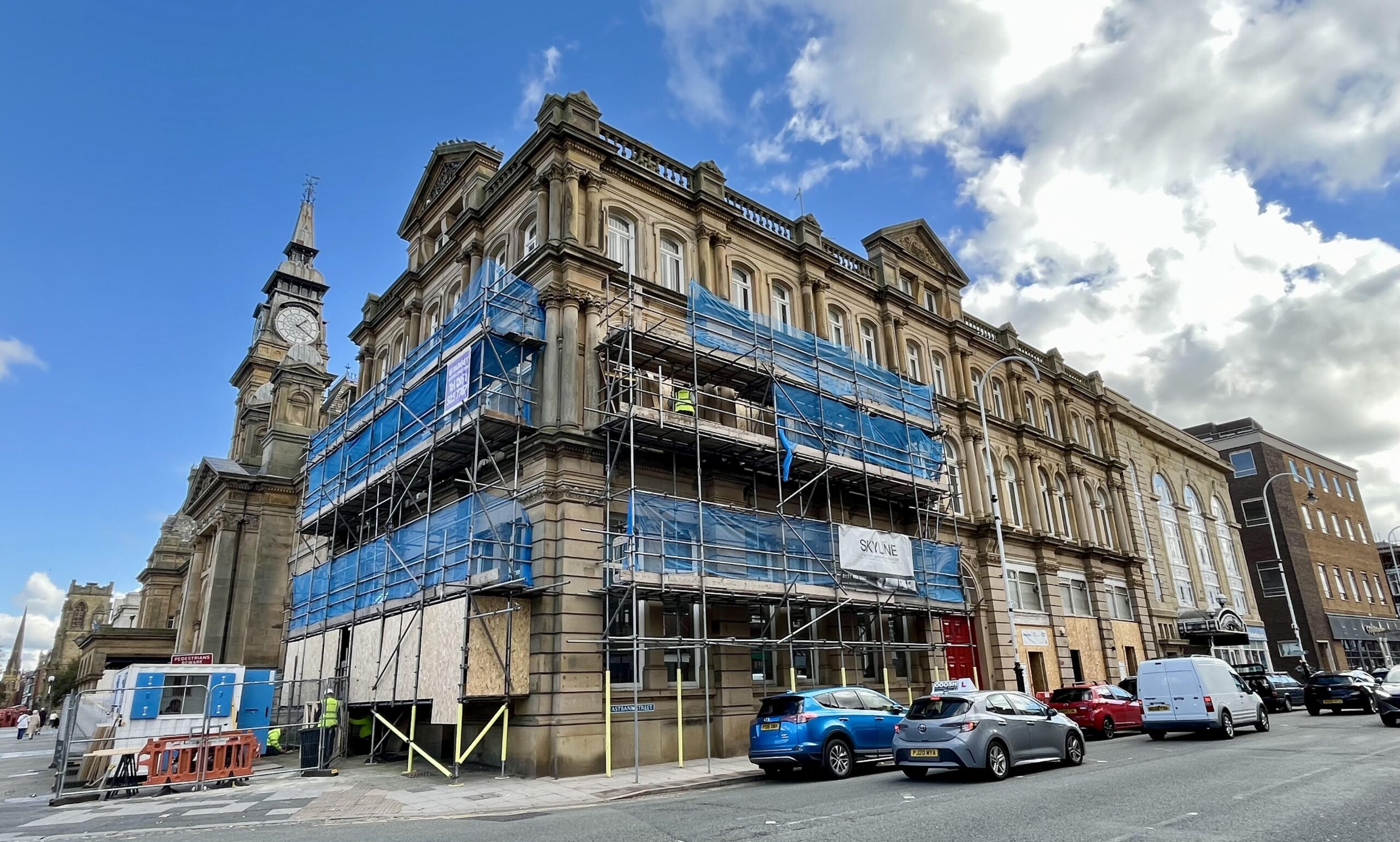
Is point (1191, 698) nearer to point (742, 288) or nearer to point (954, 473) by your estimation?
point (954, 473)

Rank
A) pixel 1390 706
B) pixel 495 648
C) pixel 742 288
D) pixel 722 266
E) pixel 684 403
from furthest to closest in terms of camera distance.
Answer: pixel 742 288 < pixel 722 266 < pixel 1390 706 < pixel 684 403 < pixel 495 648

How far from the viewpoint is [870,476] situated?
23.9 m

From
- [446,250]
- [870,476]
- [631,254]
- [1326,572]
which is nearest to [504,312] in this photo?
[631,254]

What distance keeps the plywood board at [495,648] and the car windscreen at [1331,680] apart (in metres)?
26.9

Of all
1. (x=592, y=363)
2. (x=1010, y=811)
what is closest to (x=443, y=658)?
(x=592, y=363)

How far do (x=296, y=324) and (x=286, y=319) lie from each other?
101 centimetres

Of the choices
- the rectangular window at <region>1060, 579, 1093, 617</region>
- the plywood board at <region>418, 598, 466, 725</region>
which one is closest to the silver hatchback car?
the plywood board at <region>418, 598, 466, 725</region>

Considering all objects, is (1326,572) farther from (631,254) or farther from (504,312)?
(504,312)

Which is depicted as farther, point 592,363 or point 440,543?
point 592,363

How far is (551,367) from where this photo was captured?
19625 millimetres

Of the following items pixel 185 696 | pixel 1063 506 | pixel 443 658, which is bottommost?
pixel 185 696

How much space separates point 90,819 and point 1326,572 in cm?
6976

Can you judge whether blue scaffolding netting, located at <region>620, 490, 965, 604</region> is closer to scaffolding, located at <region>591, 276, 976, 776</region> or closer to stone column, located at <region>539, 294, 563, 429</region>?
scaffolding, located at <region>591, 276, 976, 776</region>

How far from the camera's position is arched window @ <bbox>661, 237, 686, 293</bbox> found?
78.1 feet
